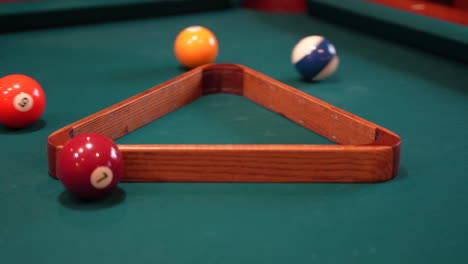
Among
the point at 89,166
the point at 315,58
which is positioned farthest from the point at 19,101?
the point at 315,58

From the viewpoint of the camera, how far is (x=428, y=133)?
8.63 ft

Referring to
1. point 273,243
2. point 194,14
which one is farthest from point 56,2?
point 273,243

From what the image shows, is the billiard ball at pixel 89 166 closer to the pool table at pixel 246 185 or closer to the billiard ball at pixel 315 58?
the pool table at pixel 246 185

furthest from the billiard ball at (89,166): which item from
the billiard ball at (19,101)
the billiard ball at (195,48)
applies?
the billiard ball at (195,48)

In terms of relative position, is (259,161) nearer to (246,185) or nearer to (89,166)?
(246,185)

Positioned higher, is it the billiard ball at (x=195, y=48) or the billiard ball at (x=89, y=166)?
the billiard ball at (x=195, y=48)

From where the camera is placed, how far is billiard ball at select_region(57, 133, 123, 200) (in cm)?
190

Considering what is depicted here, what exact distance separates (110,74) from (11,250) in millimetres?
1927

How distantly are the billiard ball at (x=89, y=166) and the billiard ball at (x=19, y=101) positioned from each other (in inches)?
28.8

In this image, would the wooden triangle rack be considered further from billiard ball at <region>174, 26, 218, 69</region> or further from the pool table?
billiard ball at <region>174, 26, 218, 69</region>

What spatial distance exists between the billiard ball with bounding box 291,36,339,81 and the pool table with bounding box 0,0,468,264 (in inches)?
3.1

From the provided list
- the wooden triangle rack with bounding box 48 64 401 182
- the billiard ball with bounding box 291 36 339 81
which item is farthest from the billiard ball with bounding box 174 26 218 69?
the wooden triangle rack with bounding box 48 64 401 182

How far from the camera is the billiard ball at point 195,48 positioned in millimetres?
3471

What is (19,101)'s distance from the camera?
2.57 meters
